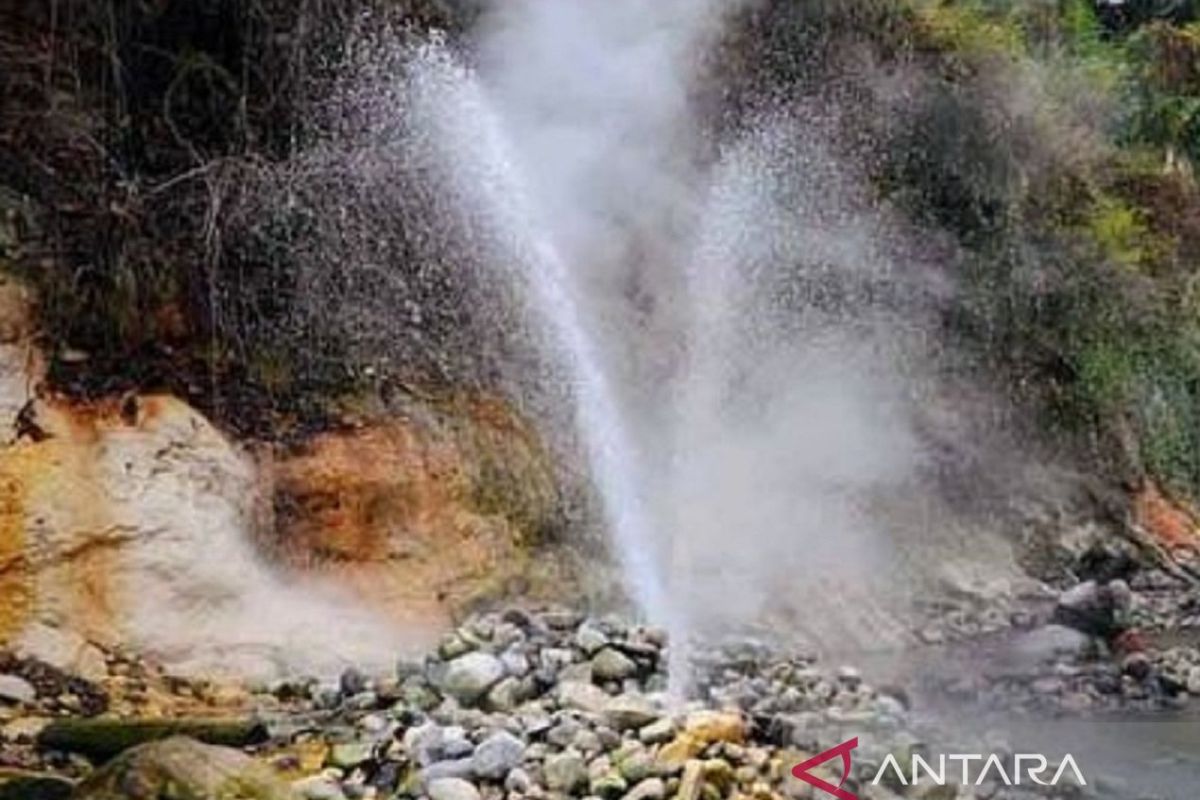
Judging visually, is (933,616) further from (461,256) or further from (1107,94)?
(1107,94)

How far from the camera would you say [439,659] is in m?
6.76

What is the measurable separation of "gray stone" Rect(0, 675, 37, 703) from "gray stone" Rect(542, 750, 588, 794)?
226cm

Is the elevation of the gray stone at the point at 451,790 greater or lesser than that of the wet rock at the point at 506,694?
lesser

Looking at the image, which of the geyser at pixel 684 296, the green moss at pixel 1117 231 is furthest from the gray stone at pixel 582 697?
the green moss at pixel 1117 231

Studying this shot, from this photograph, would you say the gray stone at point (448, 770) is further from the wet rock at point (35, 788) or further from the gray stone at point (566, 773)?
the wet rock at point (35, 788)

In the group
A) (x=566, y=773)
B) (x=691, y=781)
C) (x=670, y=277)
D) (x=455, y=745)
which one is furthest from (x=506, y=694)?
(x=670, y=277)

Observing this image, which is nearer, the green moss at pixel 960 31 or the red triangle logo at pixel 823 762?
the red triangle logo at pixel 823 762

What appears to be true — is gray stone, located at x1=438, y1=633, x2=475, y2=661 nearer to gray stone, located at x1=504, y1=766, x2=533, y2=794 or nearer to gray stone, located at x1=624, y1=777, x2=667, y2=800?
gray stone, located at x1=504, y1=766, x2=533, y2=794

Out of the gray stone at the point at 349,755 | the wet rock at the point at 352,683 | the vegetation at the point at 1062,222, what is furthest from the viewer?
the vegetation at the point at 1062,222

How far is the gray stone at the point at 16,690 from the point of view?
659 centimetres

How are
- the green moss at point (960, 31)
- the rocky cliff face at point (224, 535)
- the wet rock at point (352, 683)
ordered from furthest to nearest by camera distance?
the green moss at point (960, 31) < the rocky cliff face at point (224, 535) < the wet rock at point (352, 683)

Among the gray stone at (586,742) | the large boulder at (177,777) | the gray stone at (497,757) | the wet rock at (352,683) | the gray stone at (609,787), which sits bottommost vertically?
the large boulder at (177,777)

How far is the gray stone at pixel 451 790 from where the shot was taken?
17.3 ft

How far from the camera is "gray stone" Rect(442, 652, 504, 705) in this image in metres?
6.32
